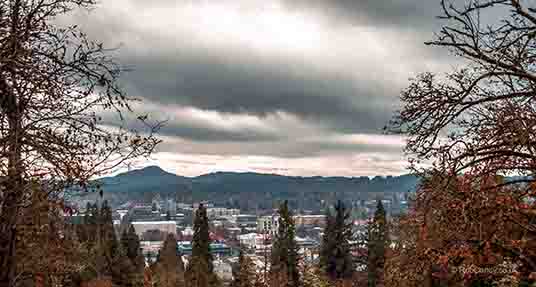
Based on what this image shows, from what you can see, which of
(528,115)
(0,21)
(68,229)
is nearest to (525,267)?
(528,115)

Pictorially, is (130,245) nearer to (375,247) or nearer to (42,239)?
(375,247)

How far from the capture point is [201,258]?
4347 cm

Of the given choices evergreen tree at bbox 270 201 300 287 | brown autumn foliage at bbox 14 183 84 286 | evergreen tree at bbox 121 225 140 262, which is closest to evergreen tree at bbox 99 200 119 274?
evergreen tree at bbox 121 225 140 262

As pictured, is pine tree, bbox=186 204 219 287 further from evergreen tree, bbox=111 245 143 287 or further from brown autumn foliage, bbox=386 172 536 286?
brown autumn foliage, bbox=386 172 536 286

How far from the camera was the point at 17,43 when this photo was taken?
480cm

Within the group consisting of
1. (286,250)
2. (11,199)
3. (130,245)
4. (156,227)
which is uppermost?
(11,199)

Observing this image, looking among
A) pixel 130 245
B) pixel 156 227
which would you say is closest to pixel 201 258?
pixel 130 245

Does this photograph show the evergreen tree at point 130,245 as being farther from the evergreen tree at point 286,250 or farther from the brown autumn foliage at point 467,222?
the brown autumn foliage at point 467,222

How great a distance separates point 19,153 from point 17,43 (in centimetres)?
93

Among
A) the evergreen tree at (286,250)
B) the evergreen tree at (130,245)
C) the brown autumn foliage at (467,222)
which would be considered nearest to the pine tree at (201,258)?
the evergreen tree at (286,250)

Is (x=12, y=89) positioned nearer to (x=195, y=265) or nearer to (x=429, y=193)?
(x=429, y=193)

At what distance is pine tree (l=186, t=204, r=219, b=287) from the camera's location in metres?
39.7

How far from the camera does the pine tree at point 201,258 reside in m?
39.7

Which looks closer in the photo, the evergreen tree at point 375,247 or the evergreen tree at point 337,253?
the evergreen tree at point 375,247
